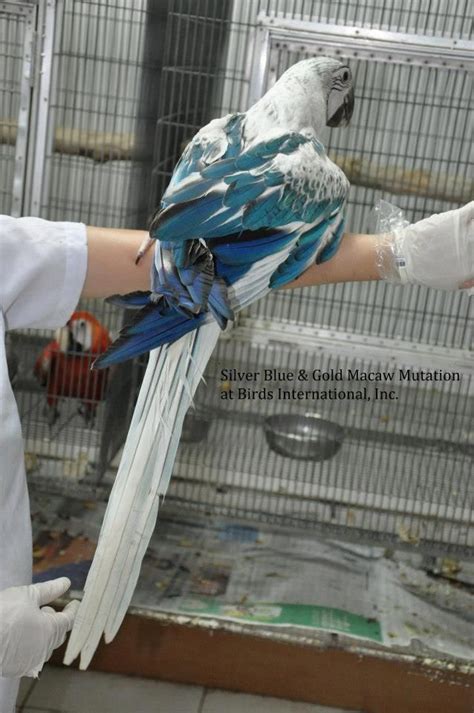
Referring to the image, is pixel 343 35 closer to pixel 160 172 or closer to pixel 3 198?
pixel 160 172

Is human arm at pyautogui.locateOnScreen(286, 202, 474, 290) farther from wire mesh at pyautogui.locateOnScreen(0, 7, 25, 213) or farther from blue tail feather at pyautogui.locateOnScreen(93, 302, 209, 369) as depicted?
wire mesh at pyautogui.locateOnScreen(0, 7, 25, 213)

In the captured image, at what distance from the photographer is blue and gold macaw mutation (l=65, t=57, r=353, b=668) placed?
914 millimetres

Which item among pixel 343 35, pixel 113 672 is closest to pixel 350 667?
pixel 113 672

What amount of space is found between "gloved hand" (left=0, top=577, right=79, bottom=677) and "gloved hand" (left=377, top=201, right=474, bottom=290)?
66cm

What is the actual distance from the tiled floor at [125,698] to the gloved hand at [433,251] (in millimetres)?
1073

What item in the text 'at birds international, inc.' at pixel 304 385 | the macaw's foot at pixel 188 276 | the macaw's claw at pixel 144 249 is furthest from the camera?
A: the text 'at birds international, inc.' at pixel 304 385

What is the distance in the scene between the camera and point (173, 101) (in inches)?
77.2

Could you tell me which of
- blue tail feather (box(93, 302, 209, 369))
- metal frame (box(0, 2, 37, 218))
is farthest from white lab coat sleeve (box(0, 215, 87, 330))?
metal frame (box(0, 2, 37, 218))

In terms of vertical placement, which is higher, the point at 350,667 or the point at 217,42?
the point at 217,42

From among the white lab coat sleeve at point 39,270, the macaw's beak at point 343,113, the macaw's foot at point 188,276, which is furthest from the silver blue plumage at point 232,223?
the macaw's beak at point 343,113

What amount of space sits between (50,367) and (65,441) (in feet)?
0.68

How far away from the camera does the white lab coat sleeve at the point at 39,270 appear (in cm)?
101

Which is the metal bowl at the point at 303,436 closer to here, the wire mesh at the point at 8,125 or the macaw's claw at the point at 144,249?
the wire mesh at the point at 8,125

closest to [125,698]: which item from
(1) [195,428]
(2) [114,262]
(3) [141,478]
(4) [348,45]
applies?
(1) [195,428]
